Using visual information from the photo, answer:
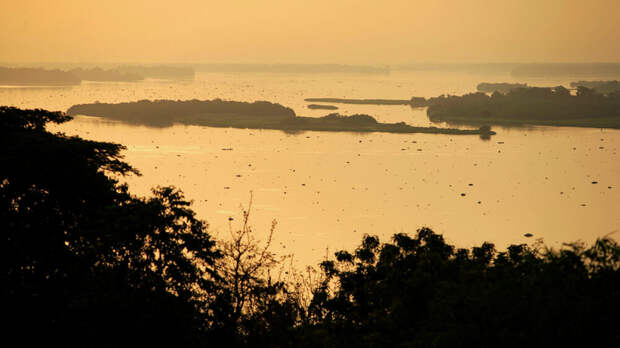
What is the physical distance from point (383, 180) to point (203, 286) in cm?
4587

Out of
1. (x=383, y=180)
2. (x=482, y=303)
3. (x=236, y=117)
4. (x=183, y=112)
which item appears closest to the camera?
(x=482, y=303)

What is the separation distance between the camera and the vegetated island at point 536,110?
392 ft

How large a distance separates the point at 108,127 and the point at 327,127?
3115cm

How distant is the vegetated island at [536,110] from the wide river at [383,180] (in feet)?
28.3

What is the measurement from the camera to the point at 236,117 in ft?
380

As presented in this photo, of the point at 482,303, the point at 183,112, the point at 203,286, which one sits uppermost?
the point at 482,303

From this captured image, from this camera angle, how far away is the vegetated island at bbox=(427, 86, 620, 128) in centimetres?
11938

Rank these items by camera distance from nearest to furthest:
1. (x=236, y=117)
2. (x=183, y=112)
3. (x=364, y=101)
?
(x=236, y=117)
(x=183, y=112)
(x=364, y=101)

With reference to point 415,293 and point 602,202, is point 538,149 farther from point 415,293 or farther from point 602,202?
point 415,293

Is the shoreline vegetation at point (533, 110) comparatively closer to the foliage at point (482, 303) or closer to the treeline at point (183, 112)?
the treeline at point (183, 112)

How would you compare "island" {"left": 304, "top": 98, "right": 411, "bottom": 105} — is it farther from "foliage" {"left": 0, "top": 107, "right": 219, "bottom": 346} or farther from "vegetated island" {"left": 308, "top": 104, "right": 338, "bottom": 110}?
"foliage" {"left": 0, "top": 107, "right": 219, "bottom": 346}

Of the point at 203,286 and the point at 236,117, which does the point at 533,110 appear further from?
the point at 203,286

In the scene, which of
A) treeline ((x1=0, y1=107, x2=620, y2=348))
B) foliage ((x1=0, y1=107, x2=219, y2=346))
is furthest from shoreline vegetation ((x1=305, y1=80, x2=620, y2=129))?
treeline ((x1=0, y1=107, x2=620, y2=348))

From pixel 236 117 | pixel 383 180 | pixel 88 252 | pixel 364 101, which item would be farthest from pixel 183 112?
pixel 88 252
